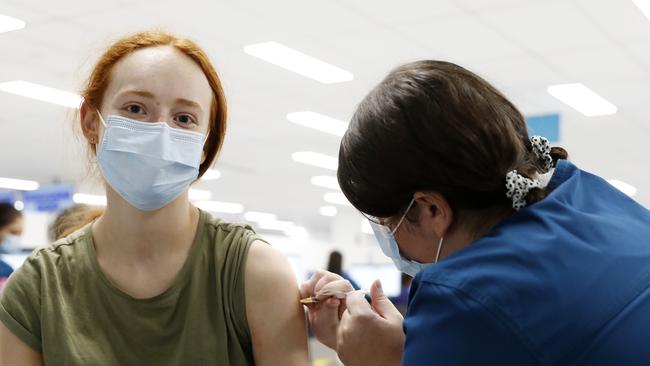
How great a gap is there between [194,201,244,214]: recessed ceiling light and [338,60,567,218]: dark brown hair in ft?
54.8

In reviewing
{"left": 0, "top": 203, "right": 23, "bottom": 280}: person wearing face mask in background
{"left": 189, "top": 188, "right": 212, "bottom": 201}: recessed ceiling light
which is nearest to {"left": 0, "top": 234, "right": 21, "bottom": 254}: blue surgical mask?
{"left": 0, "top": 203, "right": 23, "bottom": 280}: person wearing face mask in background

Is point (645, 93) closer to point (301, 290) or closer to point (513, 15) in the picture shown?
point (513, 15)

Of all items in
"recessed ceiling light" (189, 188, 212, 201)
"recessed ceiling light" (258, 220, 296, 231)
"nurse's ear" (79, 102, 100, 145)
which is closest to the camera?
"nurse's ear" (79, 102, 100, 145)

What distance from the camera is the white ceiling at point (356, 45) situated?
482 centimetres

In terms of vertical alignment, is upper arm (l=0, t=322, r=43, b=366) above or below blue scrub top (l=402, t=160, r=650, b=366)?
below

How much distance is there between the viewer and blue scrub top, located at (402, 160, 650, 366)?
37.7 inches

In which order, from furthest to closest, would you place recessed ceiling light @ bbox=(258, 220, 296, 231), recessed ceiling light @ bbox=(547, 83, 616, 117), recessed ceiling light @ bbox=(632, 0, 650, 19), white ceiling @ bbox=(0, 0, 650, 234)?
recessed ceiling light @ bbox=(258, 220, 296, 231) < recessed ceiling light @ bbox=(547, 83, 616, 117) < white ceiling @ bbox=(0, 0, 650, 234) < recessed ceiling light @ bbox=(632, 0, 650, 19)

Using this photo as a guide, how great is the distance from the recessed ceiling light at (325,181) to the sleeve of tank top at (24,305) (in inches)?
450

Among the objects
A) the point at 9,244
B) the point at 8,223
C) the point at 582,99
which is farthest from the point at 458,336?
the point at 582,99

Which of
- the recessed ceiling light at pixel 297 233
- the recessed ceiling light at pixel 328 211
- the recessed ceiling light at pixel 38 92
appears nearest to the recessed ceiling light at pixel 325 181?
the recessed ceiling light at pixel 328 211

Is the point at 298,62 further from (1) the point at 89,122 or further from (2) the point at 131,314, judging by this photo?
(2) the point at 131,314

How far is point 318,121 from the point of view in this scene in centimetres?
841

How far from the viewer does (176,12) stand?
193 inches

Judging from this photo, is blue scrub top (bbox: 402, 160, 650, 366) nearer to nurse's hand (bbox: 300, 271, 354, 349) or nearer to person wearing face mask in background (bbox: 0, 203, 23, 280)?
nurse's hand (bbox: 300, 271, 354, 349)
